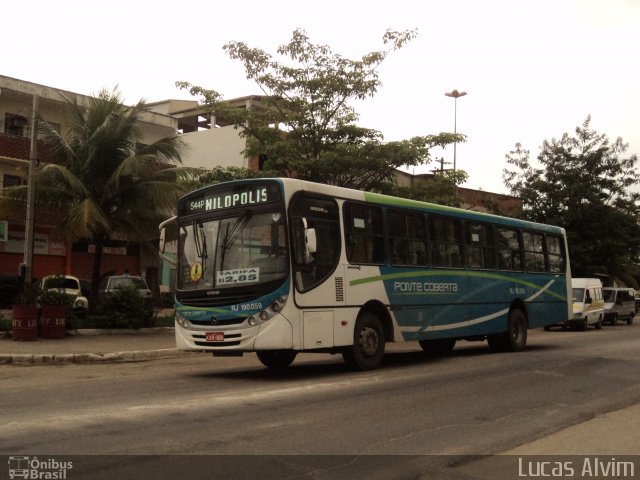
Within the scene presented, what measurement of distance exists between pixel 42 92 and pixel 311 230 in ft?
81.4

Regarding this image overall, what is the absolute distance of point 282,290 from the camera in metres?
9.84

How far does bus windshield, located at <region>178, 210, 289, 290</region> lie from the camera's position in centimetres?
998

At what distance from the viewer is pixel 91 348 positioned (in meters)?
15.0

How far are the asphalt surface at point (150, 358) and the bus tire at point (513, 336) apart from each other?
707 cm

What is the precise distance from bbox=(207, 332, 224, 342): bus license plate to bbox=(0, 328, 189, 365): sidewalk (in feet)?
15.2

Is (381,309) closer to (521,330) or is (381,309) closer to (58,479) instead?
(521,330)

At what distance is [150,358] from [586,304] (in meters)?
20.6

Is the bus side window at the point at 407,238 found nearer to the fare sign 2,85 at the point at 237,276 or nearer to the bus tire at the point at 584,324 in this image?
the fare sign 2,85 at the point at 237,276

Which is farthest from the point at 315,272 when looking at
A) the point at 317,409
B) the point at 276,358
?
the point at 317,409

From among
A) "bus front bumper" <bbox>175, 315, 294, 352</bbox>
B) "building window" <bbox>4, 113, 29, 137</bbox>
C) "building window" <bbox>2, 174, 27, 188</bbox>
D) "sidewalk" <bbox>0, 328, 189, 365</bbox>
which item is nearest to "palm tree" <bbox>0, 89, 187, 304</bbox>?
"sidewalk" <bbox>0, 328, 189, 365</bbox>

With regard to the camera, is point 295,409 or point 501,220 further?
point 501,220

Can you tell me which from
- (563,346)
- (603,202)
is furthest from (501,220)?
(603,202)

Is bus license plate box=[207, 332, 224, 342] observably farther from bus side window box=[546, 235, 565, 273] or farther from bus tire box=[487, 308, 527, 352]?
bus side window box=[546, 235, 565, 273]

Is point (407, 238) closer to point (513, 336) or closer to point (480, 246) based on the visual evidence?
point (480, 246)
